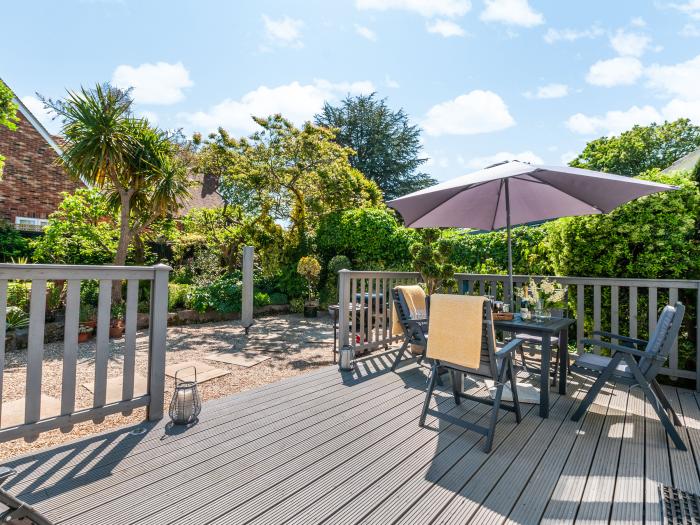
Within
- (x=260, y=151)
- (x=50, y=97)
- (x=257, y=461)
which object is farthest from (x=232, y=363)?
(x=50, y=97)

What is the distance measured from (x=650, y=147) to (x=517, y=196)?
2270 centimetres

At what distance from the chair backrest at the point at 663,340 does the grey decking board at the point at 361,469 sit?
1369 millimetres

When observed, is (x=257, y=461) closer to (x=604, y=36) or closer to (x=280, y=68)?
(x=280, y=68)

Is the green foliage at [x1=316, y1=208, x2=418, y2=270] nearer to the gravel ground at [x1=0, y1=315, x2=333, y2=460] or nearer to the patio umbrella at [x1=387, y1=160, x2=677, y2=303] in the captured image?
the gravel ground at [x1=0, y1=315, x2=333, y2=460]

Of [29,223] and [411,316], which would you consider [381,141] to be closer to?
[29,223]

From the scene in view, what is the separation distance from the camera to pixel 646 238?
12.3 feet

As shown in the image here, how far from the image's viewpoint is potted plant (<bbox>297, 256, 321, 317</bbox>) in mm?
9195

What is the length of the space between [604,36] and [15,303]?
12.4 metres

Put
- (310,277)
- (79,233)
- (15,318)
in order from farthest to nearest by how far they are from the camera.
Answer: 1. (310,277)
2. (79,233)
3. (15,318)

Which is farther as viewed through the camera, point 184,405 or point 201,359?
point 201,359

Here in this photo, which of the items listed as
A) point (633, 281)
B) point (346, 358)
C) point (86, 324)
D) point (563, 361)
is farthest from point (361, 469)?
point (86, 324)

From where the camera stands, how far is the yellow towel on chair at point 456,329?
249cm

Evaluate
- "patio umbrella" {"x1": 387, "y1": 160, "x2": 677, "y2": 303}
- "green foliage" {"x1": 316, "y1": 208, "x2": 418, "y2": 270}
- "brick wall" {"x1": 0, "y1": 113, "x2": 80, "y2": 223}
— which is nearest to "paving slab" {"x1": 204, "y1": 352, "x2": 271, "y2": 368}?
"patio umbrella" {"x1": 387, "y1": 160, "x2": 677, "y2": 303}

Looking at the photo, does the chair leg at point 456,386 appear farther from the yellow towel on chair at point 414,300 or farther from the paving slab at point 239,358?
the paving slab at point 239,358
